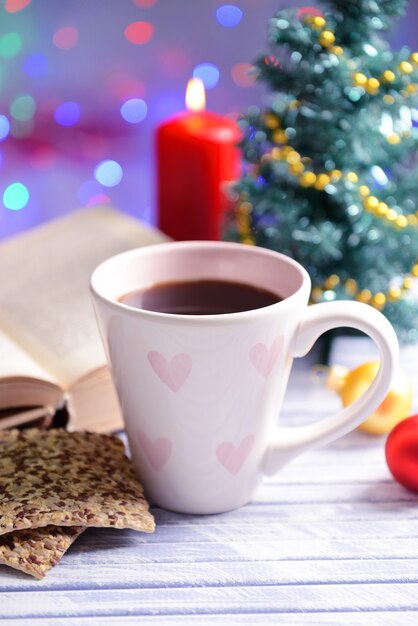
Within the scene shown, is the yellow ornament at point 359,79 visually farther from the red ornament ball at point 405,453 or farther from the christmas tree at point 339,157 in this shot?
the red ornament ball at point 405,453

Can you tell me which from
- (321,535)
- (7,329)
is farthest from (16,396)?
(321,535)

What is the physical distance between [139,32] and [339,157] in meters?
0.71

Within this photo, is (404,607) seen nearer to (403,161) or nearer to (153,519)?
(153,519)

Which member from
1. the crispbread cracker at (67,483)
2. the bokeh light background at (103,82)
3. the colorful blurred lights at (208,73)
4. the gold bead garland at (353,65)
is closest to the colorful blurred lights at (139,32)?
the bokeh light background at (103,82)

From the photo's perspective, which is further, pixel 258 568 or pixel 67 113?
pixel 67 113

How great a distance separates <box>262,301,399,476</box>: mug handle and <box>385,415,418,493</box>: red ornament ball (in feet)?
0.23

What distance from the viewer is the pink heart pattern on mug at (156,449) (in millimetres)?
672

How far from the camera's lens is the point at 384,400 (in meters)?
0.82

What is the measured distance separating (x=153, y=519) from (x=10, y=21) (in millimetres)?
1080

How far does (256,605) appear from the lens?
0.60 metres

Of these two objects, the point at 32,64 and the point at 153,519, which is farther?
the point at 32,64

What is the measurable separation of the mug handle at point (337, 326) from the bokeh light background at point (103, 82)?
0.93m

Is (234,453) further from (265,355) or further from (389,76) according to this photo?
(389,76)

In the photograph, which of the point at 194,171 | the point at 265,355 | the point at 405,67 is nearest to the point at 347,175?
the point at 405,67
